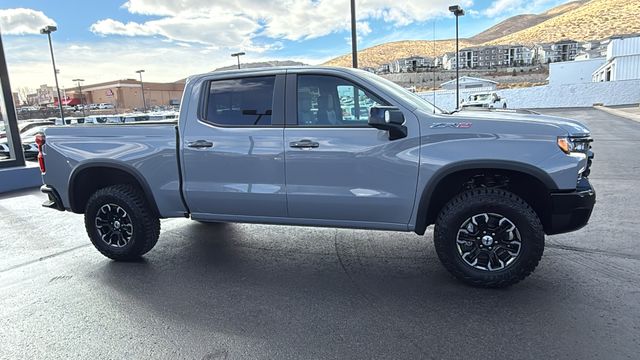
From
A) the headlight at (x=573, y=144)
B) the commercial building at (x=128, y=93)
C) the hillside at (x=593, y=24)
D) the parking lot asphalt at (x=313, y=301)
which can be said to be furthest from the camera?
the hillside at (x=593, y=24)

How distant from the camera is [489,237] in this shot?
366cm

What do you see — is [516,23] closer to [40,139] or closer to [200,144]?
[200,144]

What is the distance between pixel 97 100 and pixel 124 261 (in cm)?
10501

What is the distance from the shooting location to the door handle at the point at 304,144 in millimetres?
3850

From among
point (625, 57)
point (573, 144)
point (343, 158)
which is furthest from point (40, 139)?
point (625, 57)

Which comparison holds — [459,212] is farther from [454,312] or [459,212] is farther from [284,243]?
[284,243]

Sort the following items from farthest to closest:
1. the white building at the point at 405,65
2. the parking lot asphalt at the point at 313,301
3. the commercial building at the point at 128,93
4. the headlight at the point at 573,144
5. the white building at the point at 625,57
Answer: the white building at the point at 405,65, the commercial building at the point at 128,93, the white building at the point at 625,57, the headlight at the point at 573,144, the parking lot asphalt at the point at 313,301

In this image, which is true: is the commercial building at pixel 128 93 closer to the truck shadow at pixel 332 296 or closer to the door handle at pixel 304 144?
the truck shadow at pixel 332 296

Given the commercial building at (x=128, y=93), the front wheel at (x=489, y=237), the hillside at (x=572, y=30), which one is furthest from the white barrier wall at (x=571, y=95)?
the commercial building at (x=128, y=93)

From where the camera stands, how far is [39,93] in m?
102

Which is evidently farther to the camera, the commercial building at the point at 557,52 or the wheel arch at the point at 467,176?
the commercial building at the point at 557,52

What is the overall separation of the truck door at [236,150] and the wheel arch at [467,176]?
1318 mm

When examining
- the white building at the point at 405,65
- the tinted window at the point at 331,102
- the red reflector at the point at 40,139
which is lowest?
the red reflector at the point at 40,139

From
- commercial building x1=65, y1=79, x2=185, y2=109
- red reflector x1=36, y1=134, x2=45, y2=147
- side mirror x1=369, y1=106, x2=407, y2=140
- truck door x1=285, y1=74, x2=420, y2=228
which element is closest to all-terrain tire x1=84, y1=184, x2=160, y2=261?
red reflector x1=36, y1=134, x2=45, y2=147
